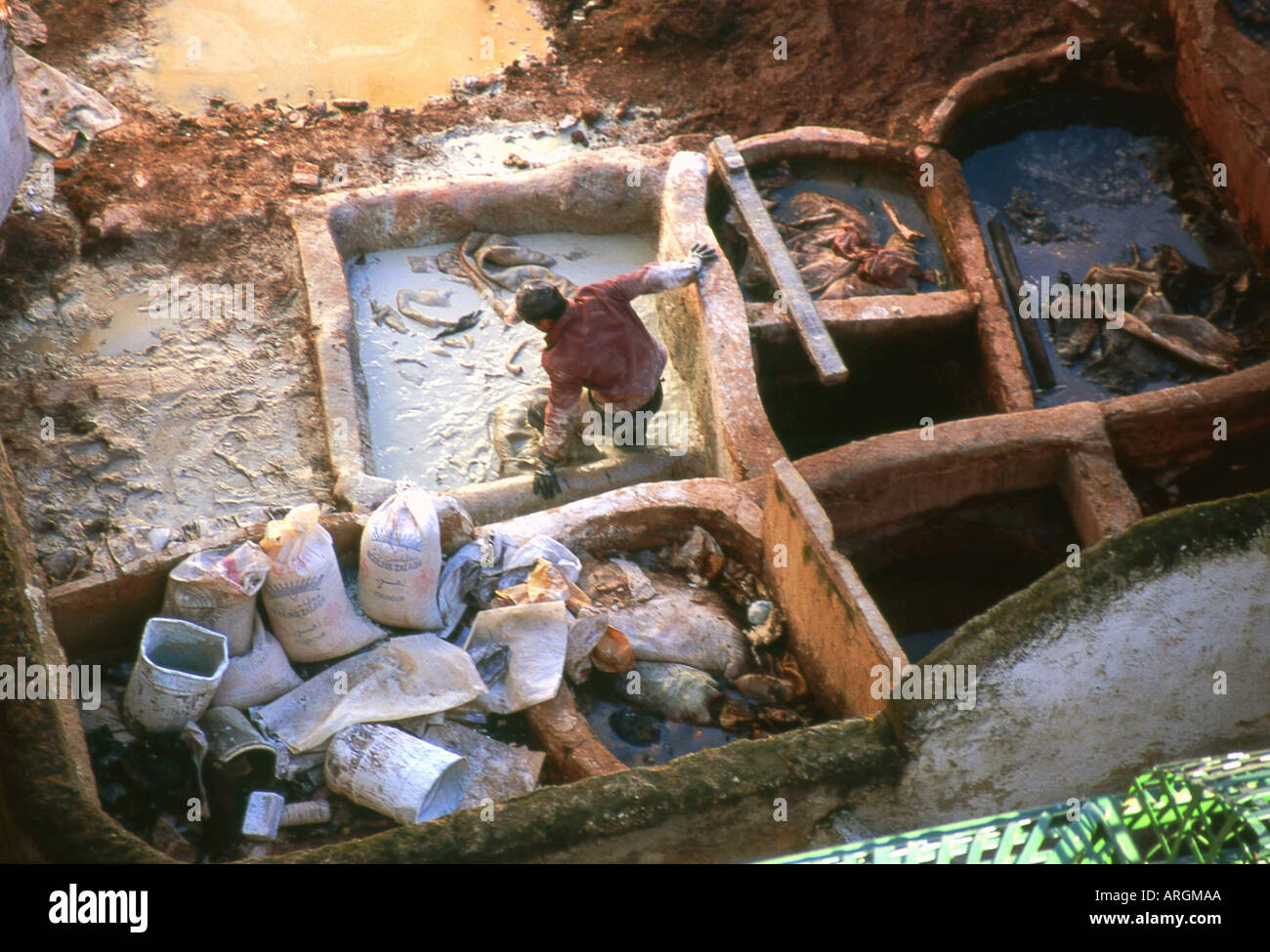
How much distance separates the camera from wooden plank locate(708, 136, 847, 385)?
641cm

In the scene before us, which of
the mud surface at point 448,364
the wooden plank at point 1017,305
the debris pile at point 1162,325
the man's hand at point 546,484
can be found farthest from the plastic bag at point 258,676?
the debris pile at point 1162,325

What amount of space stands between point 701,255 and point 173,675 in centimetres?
374

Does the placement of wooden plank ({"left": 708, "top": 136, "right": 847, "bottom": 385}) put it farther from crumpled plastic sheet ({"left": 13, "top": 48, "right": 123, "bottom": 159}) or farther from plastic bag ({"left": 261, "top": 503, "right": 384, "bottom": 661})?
crumpled plastic sheet ({"left": 13, "top": 48, "right": 123, "bottom": 159})

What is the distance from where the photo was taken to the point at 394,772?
13.7 feet

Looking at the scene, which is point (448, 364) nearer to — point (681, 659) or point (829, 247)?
point (829, 247)

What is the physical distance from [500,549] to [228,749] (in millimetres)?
1435

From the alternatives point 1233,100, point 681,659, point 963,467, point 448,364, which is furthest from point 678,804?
point 1233,100

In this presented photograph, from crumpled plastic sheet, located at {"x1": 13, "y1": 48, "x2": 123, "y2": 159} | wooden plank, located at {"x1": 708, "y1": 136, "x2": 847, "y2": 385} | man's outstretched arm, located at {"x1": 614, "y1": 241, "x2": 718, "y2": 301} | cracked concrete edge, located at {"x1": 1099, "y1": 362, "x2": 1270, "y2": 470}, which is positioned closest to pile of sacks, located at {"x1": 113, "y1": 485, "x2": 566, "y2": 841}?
man's outstretched arm, located at {"x1": 614, "y1": 241, "x2": 718, "y2": 301}

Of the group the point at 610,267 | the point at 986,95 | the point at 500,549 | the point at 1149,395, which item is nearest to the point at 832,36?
the point at 986,95

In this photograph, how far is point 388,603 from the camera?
4754 mm

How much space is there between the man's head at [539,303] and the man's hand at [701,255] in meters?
1.00

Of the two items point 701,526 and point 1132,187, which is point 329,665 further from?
point 1132,187

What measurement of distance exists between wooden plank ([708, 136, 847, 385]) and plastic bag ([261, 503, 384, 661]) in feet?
9.71

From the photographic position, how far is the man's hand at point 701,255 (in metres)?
6.57
